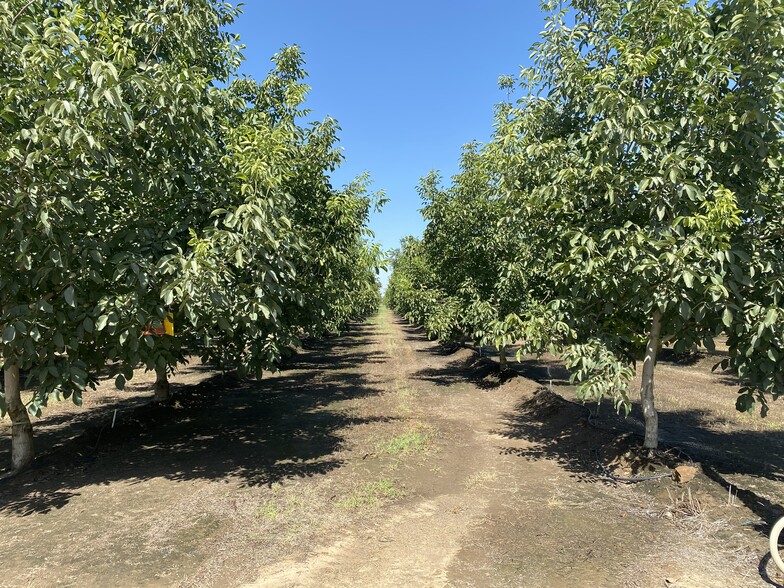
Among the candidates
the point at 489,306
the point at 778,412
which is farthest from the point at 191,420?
the point at 778,412

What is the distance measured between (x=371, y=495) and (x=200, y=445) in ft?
14.6

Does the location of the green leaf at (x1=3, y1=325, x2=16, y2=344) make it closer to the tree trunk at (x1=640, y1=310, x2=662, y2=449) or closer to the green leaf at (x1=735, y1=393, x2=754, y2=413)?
the tree trunk at (x1=640, y1=310, x2=662, y2=449)

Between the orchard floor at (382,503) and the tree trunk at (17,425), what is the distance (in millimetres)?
293

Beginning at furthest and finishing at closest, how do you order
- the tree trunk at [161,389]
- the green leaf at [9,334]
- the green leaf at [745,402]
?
1. the tree trunk at [161,389]
2. the green leaf at [745,402]
3. the green leaf at [9,334]

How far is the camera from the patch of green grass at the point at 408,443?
930 cm

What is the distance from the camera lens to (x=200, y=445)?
9680 mm

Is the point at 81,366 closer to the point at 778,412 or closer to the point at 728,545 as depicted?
the point at 728,545

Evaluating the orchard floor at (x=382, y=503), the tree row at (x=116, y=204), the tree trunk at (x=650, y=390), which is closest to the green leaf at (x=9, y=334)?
the tree row at (x=116, y=204)

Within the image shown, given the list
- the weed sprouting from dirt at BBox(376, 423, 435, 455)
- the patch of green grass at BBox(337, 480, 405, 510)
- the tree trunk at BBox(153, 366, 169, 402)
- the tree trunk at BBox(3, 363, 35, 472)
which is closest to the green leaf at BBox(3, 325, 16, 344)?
the tree trunk at BBox(3, 363, 35, 472)

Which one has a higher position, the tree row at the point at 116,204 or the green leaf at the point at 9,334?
the tree row at the point at 116,204

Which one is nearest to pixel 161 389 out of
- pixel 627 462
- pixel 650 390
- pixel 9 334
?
pixel 9 334

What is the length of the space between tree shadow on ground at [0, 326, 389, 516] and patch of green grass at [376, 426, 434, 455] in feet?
3.24

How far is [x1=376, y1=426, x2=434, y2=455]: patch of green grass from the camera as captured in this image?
9.30 m

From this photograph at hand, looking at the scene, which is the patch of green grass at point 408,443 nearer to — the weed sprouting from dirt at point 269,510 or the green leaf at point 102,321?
the weed sprouting from dirt at point 269,510
